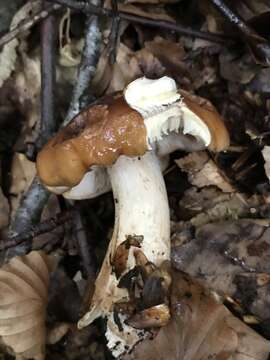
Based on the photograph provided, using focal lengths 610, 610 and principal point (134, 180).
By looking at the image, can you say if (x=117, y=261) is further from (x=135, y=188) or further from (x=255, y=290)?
(x=255, y=290)

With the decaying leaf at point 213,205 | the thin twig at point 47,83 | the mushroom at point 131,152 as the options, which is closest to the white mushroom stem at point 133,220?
the mushroom at point 131,152

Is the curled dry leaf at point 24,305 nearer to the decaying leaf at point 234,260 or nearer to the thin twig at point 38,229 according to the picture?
the thin twig at point 38,229

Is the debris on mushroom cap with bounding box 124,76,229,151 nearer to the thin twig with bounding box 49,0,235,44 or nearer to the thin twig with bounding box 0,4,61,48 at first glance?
the thin twig with bounding box 49,0,235,44

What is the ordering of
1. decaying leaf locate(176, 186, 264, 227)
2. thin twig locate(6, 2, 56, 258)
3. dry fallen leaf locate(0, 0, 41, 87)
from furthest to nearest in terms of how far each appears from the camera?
dry fallen leaf locate(0, 0, 41, 87) → thin twig locate(6, 2, 56, 258) → decaying leaf locate(176, 186, 264, 227)

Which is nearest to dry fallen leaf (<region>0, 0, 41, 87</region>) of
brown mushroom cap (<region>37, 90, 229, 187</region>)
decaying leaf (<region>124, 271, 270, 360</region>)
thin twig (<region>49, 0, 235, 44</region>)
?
thin twig (<region>49, 0, 235, 44</region>)

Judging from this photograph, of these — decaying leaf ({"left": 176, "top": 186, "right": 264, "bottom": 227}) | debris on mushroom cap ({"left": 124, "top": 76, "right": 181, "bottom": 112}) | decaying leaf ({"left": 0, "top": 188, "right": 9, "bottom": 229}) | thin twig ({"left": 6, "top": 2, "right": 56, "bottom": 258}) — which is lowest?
decaying leaf ({"left": 176, "top": 186, "right": 264, "bottom": 227})

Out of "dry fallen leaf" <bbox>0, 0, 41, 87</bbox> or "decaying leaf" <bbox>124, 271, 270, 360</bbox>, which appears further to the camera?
"dry fallen leaf" <bbox>0, 0, 41, 87</bbox>

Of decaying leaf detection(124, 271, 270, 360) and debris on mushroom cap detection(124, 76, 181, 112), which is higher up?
debris on mushroom cap detection(124, 76, 181, 112)

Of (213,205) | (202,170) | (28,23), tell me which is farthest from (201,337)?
(28,23)
